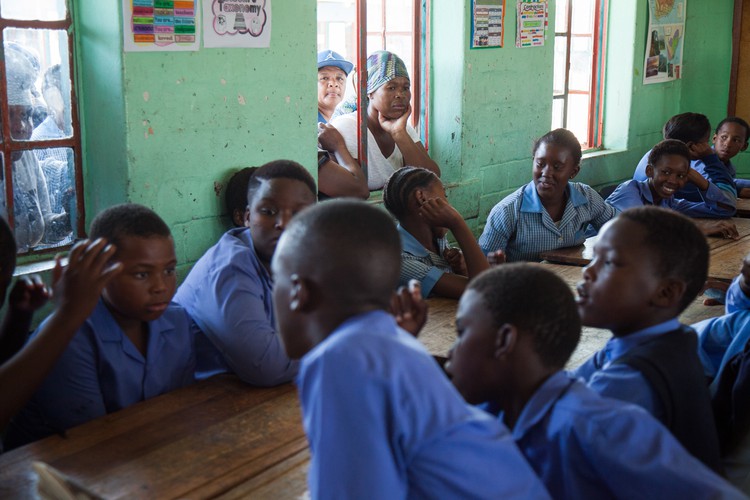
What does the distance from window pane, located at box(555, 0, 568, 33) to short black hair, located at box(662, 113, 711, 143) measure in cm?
96

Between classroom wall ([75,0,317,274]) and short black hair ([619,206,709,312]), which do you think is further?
classroom wall ([75,0,317,274])

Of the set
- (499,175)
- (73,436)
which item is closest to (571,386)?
(73,436)

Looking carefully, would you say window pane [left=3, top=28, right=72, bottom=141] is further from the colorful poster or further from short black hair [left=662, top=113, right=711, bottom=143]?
short black hair [left=662, top=113, right=711, bottom=143]

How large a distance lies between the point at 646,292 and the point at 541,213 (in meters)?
1.89

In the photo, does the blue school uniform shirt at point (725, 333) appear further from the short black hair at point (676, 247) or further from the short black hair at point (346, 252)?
the short black hair at point (346, 252)

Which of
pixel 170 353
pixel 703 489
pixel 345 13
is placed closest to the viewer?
pixel 703 489

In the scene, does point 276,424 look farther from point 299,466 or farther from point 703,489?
point 703,489

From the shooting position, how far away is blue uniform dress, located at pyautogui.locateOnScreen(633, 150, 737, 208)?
4.79 metres

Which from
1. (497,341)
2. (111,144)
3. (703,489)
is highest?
(111,144)

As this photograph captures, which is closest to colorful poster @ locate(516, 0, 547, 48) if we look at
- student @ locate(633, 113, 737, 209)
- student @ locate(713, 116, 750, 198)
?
student @ locate(633, 113, 737, 209)

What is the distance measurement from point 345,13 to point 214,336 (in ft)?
8.49

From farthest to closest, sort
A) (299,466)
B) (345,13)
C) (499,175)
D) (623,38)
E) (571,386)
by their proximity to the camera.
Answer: (623,38), (499,175), (345,13), (299,466), (571,386)

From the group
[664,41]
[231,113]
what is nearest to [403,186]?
[231,113]

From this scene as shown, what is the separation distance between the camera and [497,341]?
151 cm
